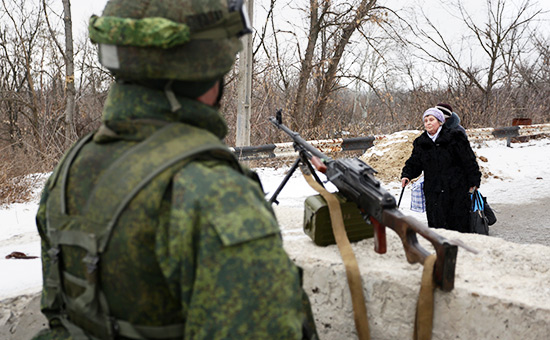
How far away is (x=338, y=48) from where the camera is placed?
11336mm

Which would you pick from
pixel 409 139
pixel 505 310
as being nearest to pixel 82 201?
pixel 505 310

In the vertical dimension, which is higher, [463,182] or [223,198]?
[223,198]

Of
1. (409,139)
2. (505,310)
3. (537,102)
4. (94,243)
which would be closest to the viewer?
(94,243)

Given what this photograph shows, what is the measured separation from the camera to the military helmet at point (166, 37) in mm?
987

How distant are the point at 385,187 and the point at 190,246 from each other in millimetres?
6664

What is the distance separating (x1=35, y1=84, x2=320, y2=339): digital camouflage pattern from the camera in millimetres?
900

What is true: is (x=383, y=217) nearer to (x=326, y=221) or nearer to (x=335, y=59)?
(x=326, y=221)

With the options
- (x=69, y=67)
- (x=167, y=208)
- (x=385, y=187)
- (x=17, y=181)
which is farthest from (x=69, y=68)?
(x=167, y=208)

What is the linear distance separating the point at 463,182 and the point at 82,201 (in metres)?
3.92

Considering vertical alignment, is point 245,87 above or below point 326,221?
above

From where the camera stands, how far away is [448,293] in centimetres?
199

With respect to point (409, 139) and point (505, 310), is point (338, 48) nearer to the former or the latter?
point (409, 139)

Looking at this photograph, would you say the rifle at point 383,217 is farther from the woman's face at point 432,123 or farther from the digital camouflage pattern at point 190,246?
the woman's face at point 432,123

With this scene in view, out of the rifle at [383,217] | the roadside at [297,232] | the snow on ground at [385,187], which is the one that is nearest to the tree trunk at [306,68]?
the snow on ground at [385,187]
